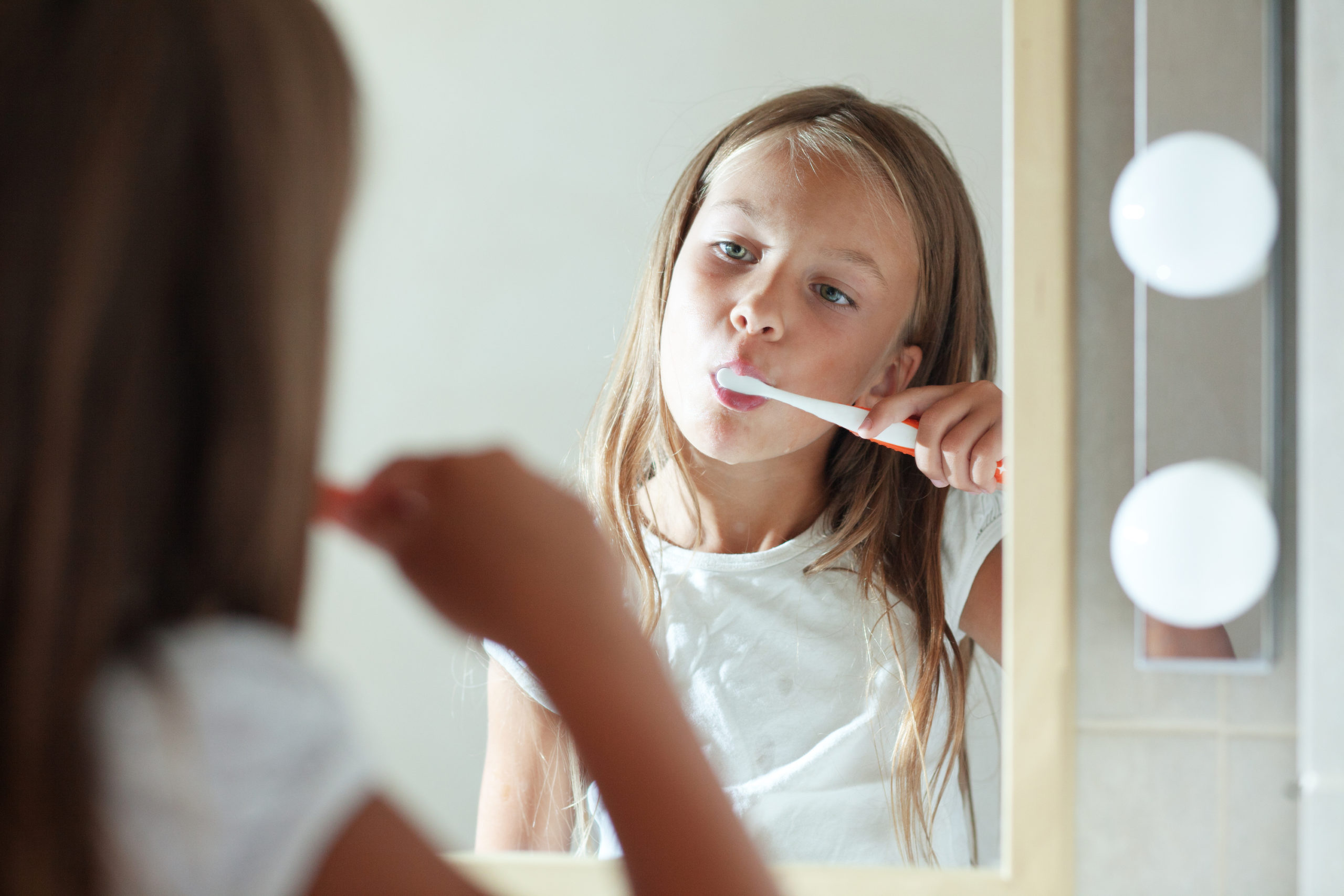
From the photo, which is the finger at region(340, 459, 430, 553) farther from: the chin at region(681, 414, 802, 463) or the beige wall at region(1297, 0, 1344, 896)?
the beige wall at region(1297, 0, 1344, 896)

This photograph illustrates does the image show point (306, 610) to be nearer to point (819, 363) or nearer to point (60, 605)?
point (60, 605)

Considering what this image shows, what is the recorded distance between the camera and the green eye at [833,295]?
482mm

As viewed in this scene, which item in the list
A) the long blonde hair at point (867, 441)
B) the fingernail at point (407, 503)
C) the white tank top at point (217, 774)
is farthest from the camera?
the long blonde hair at point (867, 441)

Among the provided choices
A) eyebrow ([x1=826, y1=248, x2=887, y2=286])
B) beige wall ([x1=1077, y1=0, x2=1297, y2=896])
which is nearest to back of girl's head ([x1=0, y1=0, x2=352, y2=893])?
eyebrow ([x1=826, y1=248, x2=887, y2=286])

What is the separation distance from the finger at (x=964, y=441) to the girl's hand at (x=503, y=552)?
206 mm

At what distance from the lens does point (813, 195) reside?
1.58 ft

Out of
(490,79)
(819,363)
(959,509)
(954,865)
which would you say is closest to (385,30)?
(490,79)

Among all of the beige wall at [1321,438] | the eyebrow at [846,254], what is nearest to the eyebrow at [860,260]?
the eyebrow at [846,254]

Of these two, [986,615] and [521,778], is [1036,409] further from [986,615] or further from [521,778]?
[521,778]

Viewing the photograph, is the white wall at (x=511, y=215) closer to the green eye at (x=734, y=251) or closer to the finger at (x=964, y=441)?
the green eye at (x=734, y=251)

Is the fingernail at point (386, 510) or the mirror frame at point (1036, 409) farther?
the mirror frame at point (1036, 409)

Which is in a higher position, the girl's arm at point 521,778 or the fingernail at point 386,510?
the fingernail at point 386,510

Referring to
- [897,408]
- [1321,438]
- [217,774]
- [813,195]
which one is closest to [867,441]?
[897,408]

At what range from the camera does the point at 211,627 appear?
0.32 metres
